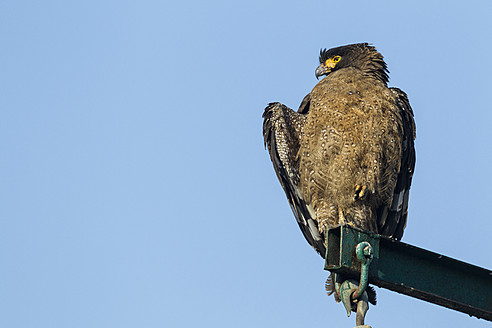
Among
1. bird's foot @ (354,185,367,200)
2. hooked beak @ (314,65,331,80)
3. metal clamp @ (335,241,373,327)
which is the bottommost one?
metal clamp @ (335,241,373,327)

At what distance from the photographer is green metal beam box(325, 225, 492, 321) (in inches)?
165

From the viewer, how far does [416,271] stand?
4.41 m

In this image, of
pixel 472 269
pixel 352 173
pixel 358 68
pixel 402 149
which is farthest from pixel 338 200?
pixel 472 269

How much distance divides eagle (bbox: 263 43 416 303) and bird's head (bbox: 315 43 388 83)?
0.85 feet

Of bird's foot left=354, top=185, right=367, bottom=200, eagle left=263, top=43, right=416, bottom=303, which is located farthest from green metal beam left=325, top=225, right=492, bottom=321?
bird's foot left=354, top=185, right=367, bottom=200

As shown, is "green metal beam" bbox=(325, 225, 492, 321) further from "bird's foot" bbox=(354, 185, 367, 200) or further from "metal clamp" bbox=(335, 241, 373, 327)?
"bird's foot" bbox=(354, 185, 367, 200)

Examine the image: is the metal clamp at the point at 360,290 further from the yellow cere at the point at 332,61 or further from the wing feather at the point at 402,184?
the yellow cere at the point at 332,61

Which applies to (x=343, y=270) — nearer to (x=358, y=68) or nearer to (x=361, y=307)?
(x=361, y=307)

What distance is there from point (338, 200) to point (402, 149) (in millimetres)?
960

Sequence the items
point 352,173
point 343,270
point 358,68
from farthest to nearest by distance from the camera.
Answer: point 358,68, point 352,173, point 343,270

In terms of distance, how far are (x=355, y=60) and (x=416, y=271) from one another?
5391mm

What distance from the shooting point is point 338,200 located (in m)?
8.38


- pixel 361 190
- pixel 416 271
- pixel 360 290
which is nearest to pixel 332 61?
pixel 361 190

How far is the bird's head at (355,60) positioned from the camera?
30.3 ft
